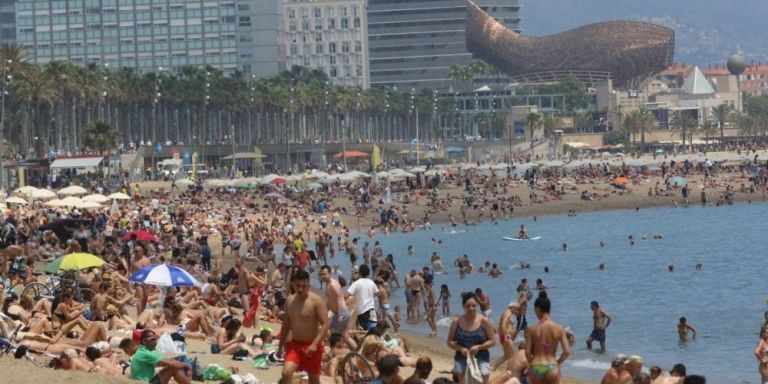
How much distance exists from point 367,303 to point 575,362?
25.0 feet

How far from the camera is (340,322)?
2053cm

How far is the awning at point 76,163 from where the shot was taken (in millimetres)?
82812

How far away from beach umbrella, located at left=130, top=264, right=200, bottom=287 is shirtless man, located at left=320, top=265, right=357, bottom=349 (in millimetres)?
5845

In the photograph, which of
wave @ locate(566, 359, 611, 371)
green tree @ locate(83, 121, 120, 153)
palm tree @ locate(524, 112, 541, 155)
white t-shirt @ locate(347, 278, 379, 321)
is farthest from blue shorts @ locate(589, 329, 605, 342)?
palm tree @ locate(524, 112, 541, 155)

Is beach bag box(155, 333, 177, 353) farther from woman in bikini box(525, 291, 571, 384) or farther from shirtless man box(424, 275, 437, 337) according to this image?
shirtless man box(424, 275, 437, 337)

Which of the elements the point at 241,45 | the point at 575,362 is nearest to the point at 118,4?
the point at 241,45

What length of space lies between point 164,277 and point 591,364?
7.60 meters

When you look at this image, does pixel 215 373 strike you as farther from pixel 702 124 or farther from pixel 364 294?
pixel 702 124

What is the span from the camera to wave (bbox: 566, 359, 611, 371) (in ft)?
91.6

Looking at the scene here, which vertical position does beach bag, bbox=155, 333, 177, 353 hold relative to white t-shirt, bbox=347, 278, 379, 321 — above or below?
below

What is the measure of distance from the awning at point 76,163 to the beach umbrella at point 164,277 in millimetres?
57018

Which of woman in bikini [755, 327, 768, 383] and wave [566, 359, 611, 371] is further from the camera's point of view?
wave [566, 359, 611, 371]

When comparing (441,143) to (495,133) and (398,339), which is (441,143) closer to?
(495,133)

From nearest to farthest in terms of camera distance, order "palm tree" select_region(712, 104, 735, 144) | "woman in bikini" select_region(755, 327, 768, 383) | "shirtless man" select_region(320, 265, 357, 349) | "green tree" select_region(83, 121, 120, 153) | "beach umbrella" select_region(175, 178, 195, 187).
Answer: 1. "shirtless man" select_region(320, 265, 357, 349)
2. "woman in bikini" select_region(755, 327, 768, 383)
3. "beach umbrella" select_region(175, 178, 195, 187)
4. "green tree" select_region(83, 121, 120, 153)
5. "palm tree" select_region(712, 104, 735, 144)
